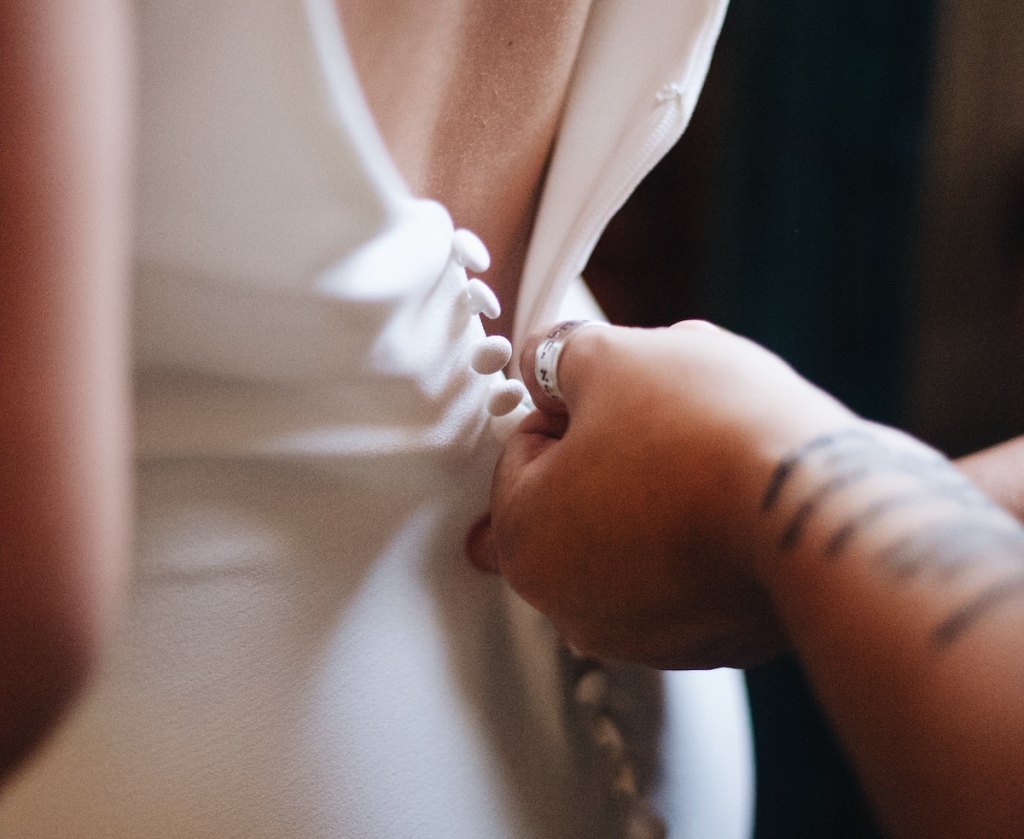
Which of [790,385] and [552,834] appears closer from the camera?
[790,385]

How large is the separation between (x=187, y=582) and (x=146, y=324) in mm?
132

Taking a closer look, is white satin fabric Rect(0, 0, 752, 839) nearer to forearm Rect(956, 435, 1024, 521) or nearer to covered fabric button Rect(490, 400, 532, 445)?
covered fabric button Rect(490, 400, 532, 445)

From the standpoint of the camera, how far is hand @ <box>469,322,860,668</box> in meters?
0.41

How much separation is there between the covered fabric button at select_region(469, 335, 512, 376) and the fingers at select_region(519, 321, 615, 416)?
0.08 ft

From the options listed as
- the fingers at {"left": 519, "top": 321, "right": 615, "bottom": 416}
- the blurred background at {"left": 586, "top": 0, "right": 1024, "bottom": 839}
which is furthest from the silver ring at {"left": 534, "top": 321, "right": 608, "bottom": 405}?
the blurred background at {"left": 586, "top": 0, "right": 1024, "bottom": 839}

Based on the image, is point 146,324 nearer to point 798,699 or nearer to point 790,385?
point 790,385

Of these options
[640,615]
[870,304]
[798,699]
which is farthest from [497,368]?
[798,699]

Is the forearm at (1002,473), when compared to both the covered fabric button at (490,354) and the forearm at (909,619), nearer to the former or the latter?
the forearm at (909,619)

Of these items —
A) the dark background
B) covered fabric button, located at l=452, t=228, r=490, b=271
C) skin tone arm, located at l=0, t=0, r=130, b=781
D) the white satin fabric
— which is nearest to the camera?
skin tone arm, located at l=0, t=0, r=130, b=781

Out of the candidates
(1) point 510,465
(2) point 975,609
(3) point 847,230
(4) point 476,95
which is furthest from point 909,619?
(3) point 847,230

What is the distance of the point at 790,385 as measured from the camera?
17.1 inches

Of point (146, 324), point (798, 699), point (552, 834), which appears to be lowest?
point (798, 699)

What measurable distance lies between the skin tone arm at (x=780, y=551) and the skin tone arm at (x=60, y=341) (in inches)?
8.9

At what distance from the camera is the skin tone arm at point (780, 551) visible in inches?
12.5
